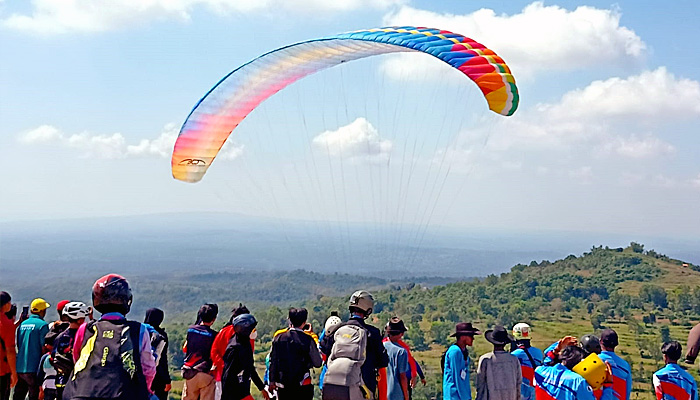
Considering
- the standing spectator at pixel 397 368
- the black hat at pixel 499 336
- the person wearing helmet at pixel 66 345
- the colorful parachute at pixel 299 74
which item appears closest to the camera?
the person wearing helmet at pixel 66 345

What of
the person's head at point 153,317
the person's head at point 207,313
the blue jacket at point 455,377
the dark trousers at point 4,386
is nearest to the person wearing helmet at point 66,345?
the person's head at point 153,317

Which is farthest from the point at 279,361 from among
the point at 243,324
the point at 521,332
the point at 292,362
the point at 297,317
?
the point at 521,332

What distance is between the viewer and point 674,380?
6.84 metres

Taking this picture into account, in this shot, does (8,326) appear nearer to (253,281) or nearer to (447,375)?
(447,375)

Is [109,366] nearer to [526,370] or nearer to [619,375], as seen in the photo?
[526,370]

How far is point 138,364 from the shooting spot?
4.50m

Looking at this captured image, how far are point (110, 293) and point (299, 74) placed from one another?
968 cm

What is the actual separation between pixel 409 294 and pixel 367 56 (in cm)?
4141

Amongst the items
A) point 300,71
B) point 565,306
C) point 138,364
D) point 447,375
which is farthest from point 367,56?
point 565,306

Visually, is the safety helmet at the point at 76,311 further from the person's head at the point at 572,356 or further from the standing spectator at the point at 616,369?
the standing spectator at the point at 616,369

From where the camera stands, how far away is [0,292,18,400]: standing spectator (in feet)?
27.6

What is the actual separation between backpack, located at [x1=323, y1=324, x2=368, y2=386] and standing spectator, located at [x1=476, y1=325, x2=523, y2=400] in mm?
1732

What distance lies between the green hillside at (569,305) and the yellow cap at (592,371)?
21.5m

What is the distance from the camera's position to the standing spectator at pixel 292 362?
22.6 feet
